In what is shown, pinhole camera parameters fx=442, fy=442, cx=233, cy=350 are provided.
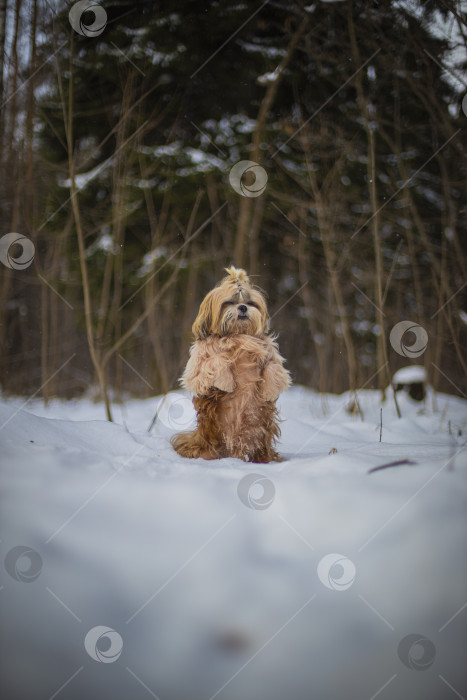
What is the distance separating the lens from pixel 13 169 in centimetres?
484

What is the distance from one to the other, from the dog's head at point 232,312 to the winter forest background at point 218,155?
5.16 ft

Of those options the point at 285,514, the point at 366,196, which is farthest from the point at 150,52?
the point at 285,514

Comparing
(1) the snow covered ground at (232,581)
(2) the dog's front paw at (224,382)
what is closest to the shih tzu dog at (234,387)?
(2) the dog's front paw at (224,382)

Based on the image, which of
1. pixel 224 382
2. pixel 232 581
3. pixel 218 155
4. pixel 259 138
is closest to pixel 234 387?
pixel 224 382

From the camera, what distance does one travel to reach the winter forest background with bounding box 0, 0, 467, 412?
4.37 metres

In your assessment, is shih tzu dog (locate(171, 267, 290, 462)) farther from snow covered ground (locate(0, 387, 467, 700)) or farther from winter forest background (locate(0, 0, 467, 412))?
winter forest background (locate(0, 0, 467, 412))

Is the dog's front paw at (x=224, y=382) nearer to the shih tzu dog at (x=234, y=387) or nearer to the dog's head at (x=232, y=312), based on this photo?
the shih tzu dog at (x=234, y=387)

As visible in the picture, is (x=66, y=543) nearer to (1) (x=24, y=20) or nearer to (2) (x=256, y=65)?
(1) (x=24, y=20)

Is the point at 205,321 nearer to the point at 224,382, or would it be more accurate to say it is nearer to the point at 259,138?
the point at 224,382

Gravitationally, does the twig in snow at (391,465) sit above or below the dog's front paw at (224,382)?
below

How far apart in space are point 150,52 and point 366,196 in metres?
4.29

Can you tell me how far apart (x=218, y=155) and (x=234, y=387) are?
6.67 meters

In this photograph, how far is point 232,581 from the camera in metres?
1.48

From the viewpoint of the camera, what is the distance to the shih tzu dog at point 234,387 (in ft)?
8.53
